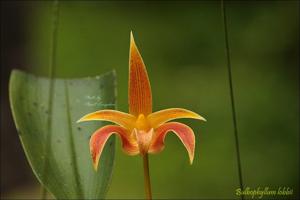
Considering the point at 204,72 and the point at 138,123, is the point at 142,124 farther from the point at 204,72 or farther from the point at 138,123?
the point at 204,72

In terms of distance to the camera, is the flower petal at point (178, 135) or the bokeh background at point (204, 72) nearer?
the flower petal at point (178, 135)

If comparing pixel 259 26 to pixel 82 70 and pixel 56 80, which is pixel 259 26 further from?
pixel 56 80

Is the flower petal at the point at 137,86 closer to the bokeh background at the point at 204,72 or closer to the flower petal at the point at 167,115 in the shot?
the flower petal at the point at 167,115

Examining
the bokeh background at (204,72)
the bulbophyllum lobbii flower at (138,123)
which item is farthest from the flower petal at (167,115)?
the bokeh background at (204,72)

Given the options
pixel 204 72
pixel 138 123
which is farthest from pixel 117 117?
pixel 204 72

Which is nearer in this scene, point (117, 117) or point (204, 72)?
point (117, 117)

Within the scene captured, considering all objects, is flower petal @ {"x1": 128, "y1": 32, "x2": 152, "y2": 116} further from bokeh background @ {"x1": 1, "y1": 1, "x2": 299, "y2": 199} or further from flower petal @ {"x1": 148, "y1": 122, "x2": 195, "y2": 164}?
bokeh background @ {"x1": 1, "y1": 1, "x2": 299, "y2": 199}
